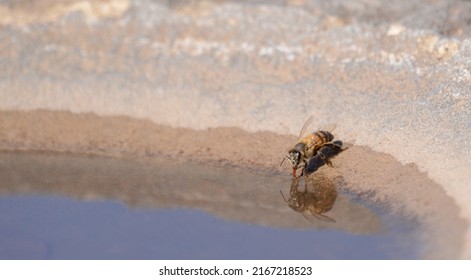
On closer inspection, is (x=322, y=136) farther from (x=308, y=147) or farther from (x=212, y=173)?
(x=212, y=173)

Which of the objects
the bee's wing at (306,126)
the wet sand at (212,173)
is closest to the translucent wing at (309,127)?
the bee's wing at (306,126)

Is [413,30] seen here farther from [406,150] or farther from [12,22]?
[12,22]

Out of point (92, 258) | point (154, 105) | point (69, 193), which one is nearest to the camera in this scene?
point (92, 258)

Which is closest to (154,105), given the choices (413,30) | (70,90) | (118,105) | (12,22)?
A: (118,105)

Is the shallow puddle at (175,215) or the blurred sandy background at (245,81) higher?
the blurred sandy background at (245,81)

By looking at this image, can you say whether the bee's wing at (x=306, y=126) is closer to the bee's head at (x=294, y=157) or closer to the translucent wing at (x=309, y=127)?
the translucent wing at (x=309, y=127)

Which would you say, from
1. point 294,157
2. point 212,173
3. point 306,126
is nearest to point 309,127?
point 306,126
